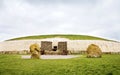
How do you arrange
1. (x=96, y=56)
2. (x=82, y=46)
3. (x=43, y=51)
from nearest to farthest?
1. (x=96, y=56)
2. (x=43, y=51)
3. (x=82, y=46)

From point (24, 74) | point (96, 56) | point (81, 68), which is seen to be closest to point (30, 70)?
point (24, 74)

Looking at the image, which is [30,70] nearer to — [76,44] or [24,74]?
[24,74]

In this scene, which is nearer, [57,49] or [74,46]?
[57,49]

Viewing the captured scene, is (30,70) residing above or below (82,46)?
below

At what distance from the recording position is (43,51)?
29.7 m

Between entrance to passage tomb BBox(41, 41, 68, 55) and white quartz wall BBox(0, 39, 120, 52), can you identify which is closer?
entrance to passage tomb BBox(41, 41, 68, 55)

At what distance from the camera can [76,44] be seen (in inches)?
1305

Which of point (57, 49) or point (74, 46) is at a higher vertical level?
point (74, 46)

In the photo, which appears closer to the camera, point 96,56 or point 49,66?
point 49,66

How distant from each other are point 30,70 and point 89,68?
3536 millimetres

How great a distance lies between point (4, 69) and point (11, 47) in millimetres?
18140

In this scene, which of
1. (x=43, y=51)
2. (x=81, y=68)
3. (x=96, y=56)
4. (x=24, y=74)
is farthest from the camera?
(x=43, y=51)

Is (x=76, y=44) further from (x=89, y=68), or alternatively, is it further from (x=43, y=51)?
(x=89, y=68)

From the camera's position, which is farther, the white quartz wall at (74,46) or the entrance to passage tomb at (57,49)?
the white quartz wall at (74,46)
